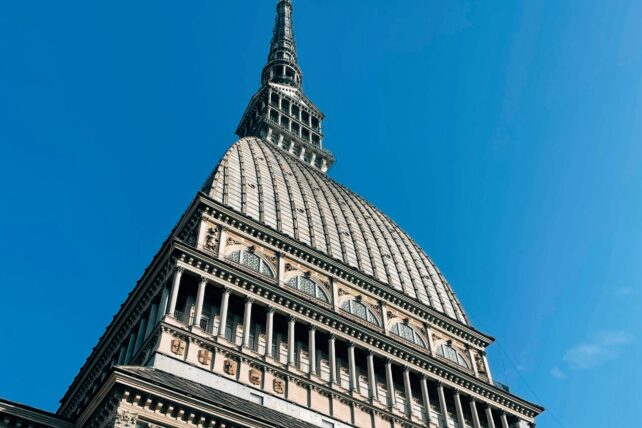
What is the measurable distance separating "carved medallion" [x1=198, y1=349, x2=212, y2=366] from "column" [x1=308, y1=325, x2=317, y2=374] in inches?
250

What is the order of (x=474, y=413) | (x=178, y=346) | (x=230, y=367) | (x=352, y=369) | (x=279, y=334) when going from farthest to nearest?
(x=474, y=413)
(x=352, y=369)
(x=279, y=334)
(x=230, y=367)
(x=178, y=346)

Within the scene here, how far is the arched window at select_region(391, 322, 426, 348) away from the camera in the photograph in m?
47.5

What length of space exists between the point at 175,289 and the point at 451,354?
74.0ft

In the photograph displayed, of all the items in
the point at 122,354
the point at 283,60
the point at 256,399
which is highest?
the point at 283,60

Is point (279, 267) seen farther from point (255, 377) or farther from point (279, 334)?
point (255, 377)

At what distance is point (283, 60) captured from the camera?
89875 mm

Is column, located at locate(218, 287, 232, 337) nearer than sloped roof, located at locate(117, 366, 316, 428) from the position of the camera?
No

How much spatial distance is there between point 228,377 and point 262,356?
282 centimetres

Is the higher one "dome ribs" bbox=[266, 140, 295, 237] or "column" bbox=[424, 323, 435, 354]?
"dome ribs" bbox=[266, 140, 295, 237]

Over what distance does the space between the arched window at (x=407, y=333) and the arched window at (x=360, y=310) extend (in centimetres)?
163

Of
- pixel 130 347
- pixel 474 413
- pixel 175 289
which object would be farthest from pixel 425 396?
pixel 130 347

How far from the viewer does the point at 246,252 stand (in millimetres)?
43188

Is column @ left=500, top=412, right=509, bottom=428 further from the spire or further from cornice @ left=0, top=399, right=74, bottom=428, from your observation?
the spire

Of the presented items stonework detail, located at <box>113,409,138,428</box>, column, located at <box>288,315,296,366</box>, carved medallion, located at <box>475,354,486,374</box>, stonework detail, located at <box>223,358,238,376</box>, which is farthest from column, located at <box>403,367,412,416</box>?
stonework detail, located at <box>113,409,138,428</box>
